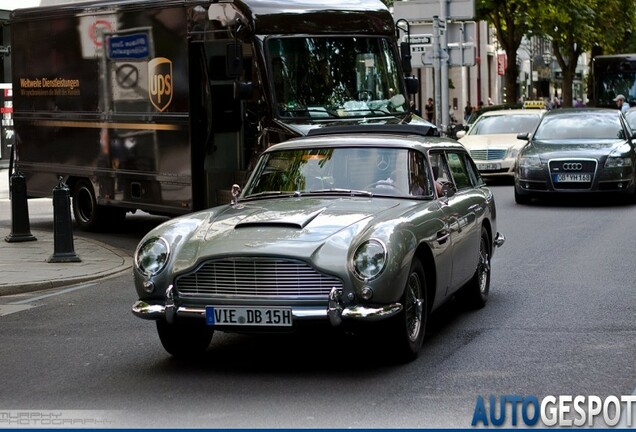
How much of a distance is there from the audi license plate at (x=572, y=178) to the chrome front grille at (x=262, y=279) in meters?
13.2

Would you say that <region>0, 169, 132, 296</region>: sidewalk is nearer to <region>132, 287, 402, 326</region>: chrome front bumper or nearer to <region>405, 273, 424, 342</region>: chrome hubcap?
<region>405, 273, 424, 342</region>: chrome hubcap

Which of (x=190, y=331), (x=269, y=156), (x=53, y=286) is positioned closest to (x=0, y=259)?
(x=53, y=286)

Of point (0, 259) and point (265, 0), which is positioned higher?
point (265, 0)

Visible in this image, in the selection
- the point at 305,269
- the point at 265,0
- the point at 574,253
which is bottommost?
the point at 574,253

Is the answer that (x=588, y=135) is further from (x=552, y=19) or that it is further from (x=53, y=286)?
(x=552, y=19)

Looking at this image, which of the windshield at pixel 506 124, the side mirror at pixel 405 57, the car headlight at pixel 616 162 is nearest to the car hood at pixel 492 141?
the windshield at pixel 506 124

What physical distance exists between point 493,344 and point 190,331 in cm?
207

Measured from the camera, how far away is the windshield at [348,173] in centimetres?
946

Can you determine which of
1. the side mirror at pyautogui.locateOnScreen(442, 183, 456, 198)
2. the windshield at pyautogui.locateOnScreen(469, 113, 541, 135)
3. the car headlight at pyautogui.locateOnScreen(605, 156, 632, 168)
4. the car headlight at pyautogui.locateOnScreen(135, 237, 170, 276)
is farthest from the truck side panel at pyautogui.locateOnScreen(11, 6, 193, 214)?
the windshield at pyautogui.locateOnScreen(469, 113, 541, 135)

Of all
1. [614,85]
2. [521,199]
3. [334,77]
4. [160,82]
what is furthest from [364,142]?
[614,85]

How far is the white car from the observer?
2562cm

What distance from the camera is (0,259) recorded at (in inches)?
585

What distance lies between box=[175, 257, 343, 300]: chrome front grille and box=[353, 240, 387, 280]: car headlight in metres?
0.16

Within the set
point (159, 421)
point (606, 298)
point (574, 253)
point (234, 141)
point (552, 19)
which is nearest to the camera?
point (159, 421)
